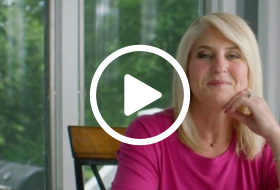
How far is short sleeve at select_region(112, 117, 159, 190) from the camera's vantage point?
3.53 feet

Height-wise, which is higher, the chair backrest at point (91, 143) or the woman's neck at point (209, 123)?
the woman's neck at point (209, 123)

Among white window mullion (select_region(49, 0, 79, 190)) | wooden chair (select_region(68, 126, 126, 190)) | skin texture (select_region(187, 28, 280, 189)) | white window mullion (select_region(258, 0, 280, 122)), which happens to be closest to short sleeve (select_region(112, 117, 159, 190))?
skin texture (select_region(187, 28, 280, 189))

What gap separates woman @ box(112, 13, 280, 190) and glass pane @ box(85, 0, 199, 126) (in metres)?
1.14

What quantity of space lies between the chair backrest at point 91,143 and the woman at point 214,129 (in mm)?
226

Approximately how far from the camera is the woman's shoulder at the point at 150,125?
1.18 metres

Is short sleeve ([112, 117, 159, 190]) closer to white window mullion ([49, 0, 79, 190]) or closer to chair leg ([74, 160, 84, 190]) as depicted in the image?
chair leg ([74, 160, 84, 190])

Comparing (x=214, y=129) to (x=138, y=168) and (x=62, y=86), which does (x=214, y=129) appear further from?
(x=62, y=86)

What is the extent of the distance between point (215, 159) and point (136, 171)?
0.20 metres

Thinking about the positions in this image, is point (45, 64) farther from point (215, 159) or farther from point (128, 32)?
point (215, 159)

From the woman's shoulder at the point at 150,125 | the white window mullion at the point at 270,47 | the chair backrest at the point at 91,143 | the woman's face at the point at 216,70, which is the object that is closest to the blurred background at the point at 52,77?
the white window mullion at the point at 270,47

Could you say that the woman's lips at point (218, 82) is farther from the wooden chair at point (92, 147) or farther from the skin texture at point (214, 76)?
the wooden chair at point (92, 147)

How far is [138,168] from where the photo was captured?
1099 mm

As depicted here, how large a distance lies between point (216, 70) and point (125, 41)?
4.43 feet

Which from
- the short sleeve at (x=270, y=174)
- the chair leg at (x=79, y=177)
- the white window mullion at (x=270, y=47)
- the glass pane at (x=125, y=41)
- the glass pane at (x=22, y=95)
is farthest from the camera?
the white window mullion at (x=270, y=47)
